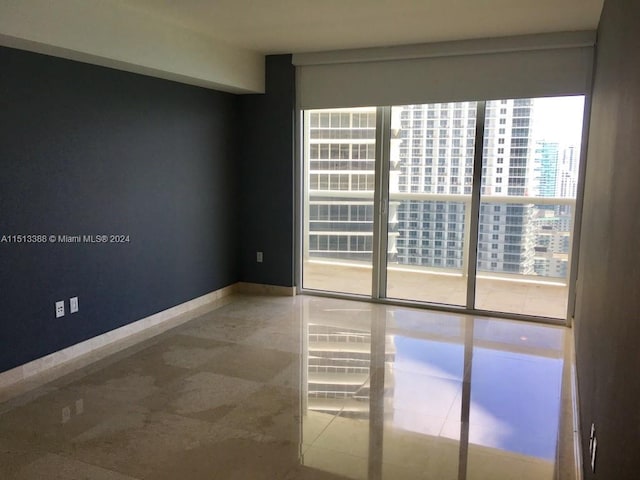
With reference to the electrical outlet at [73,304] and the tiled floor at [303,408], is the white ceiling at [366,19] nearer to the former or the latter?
the electrical outlet at [73,304]

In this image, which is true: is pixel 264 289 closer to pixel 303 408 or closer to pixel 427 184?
pixel 427 184

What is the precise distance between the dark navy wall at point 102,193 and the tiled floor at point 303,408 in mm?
415

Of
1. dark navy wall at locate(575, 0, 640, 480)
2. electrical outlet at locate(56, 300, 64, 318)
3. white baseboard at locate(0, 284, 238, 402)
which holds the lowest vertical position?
white baseboard at locate(0, 284, 238, 402)

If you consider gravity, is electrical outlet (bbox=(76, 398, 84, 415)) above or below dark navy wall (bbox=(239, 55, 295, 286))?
below

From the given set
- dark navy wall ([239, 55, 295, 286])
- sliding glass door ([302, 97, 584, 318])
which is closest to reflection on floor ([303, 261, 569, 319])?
sliding glass door ([302, 97, 584, 318])

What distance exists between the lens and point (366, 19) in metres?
3.70

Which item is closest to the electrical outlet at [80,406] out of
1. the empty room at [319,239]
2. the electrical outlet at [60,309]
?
the empty room at [319,239]

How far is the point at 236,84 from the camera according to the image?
15.4 feet

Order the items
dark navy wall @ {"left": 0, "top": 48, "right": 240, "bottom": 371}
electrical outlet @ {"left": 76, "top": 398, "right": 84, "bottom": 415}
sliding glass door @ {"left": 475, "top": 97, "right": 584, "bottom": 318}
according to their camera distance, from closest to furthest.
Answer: electrical outlet @ {"left": 76, "top": 398, "right": 84, "bottom": 415}, dark navy wall @ {"left": 0, "top": 48, "right": 240, "bottom": 371}, sliding glass door @ {"left": 475, "top": 97, "right": 584, "bottom": 318}

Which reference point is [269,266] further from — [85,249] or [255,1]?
[255,1]

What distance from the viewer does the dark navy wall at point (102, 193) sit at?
10.3 feet

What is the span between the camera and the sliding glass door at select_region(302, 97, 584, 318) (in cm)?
445

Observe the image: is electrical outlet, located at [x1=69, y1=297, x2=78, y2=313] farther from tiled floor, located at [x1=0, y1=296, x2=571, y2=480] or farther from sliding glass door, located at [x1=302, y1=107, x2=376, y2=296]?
sliding glass door, located at [x1=302, y1=107, x2=376, y2=296]

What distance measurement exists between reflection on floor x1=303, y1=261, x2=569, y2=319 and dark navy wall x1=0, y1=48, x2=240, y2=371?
1178 mm
